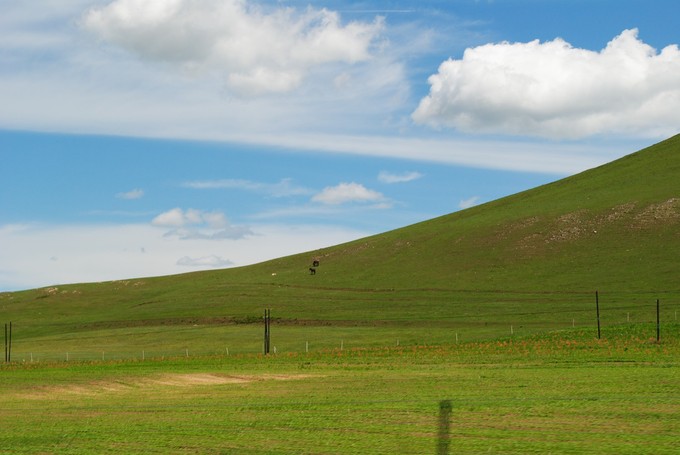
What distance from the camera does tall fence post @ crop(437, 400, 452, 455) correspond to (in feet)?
62.1

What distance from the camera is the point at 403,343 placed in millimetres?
74125

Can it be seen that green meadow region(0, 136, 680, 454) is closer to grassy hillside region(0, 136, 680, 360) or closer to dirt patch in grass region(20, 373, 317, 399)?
dirt patch in grass region(20, 373, 317, 399)

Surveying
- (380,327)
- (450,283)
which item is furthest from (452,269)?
(380,327)

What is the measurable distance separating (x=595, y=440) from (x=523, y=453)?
2.14 meters

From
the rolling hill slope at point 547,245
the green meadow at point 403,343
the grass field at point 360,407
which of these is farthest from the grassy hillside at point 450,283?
the grass field at point 360,407

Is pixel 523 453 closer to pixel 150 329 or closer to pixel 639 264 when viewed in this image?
pixel 150 329

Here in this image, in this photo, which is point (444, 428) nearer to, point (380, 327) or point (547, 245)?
point (380, 327)

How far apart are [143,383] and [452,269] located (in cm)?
8254

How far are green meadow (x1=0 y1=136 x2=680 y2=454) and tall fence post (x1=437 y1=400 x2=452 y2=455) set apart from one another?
0.17 metres

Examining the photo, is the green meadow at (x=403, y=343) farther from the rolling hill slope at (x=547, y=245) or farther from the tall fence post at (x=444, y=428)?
the rolling hill slope at (x=547, y=245)

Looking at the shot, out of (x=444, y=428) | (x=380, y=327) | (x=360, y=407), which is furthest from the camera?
(x=380, y=327)

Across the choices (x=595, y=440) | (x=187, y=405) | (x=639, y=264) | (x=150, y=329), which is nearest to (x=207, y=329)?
(x=150, y=329)

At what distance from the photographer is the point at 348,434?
69.7 ft

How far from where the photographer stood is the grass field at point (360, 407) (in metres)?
20.0
